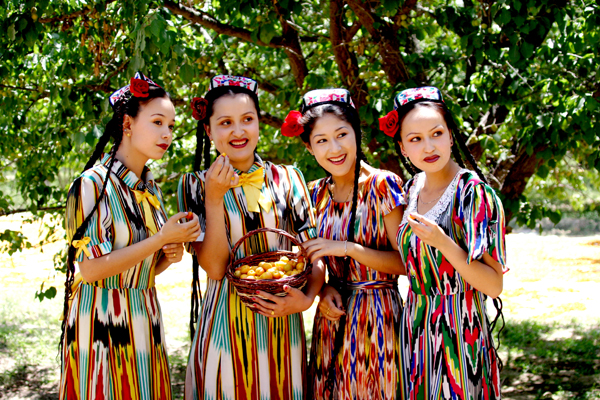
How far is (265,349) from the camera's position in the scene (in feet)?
7.63

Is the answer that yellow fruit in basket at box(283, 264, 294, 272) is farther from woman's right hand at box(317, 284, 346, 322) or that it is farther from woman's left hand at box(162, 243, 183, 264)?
woman's left hand at box(162, 243, 183, 264)

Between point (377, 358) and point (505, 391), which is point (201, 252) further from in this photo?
point (505, 391)

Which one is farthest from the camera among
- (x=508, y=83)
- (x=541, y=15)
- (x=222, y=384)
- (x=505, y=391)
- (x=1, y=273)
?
(x=1, y=273)

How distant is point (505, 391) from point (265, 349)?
346cm

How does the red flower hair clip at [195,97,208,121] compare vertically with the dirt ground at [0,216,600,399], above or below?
above

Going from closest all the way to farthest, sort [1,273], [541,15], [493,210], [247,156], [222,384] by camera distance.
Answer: [493,210] → [222,384] → [247,156] → [541,15] → [1,273]

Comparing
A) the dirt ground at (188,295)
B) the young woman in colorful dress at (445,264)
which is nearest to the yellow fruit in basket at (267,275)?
the young woman in colorful dress at (445,264)

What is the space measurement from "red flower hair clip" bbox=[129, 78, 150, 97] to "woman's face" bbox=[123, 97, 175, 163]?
0.18 ft

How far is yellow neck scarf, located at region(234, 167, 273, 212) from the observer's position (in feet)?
7.91

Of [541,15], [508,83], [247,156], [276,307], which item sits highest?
[541,15]

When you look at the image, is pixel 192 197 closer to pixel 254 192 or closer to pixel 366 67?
pixel 254 192

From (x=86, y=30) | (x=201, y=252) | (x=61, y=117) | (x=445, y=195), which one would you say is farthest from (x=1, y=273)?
(x=445, y=195)

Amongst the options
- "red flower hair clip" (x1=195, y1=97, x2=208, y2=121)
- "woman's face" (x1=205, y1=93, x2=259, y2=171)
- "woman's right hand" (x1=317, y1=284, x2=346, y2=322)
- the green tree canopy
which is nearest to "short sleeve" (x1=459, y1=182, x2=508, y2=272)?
"woman's right hand" (x1=317, y1=284, x2=346, y2=322)

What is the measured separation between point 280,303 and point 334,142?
72 cm
